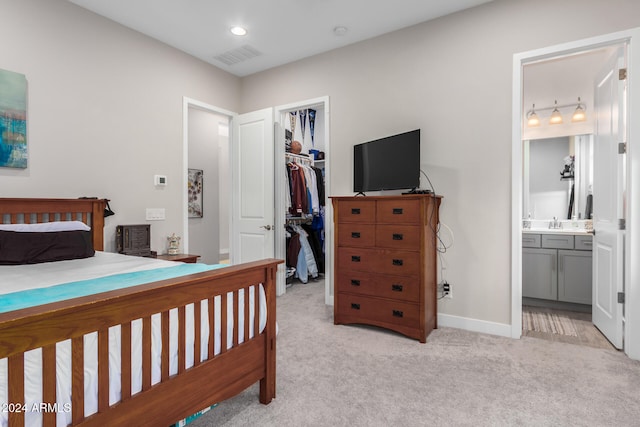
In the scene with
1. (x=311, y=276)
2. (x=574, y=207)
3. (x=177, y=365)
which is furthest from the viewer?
(x=311, y=276)

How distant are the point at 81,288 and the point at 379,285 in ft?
6.88

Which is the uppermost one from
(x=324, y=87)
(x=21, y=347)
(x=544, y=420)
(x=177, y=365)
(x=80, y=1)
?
(x=80, y=1)

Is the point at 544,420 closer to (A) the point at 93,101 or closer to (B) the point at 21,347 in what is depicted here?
(B) the point at 21,347

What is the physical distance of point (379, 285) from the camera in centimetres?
288

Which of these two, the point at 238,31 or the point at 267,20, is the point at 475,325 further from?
the point at 238,31

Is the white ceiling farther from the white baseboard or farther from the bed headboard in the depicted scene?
the white baseboard

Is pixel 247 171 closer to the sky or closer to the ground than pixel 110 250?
closer to the sky

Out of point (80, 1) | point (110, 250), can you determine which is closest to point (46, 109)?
point (80, 1)

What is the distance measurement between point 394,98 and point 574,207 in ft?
Result: 8.47

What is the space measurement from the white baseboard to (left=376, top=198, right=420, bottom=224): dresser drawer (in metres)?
1.00

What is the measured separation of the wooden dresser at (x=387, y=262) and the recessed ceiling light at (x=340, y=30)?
5.31 ft

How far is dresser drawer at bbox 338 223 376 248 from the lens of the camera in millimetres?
2916

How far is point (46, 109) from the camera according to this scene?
2.66 meters

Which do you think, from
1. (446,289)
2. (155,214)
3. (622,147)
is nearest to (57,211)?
(155,214)
